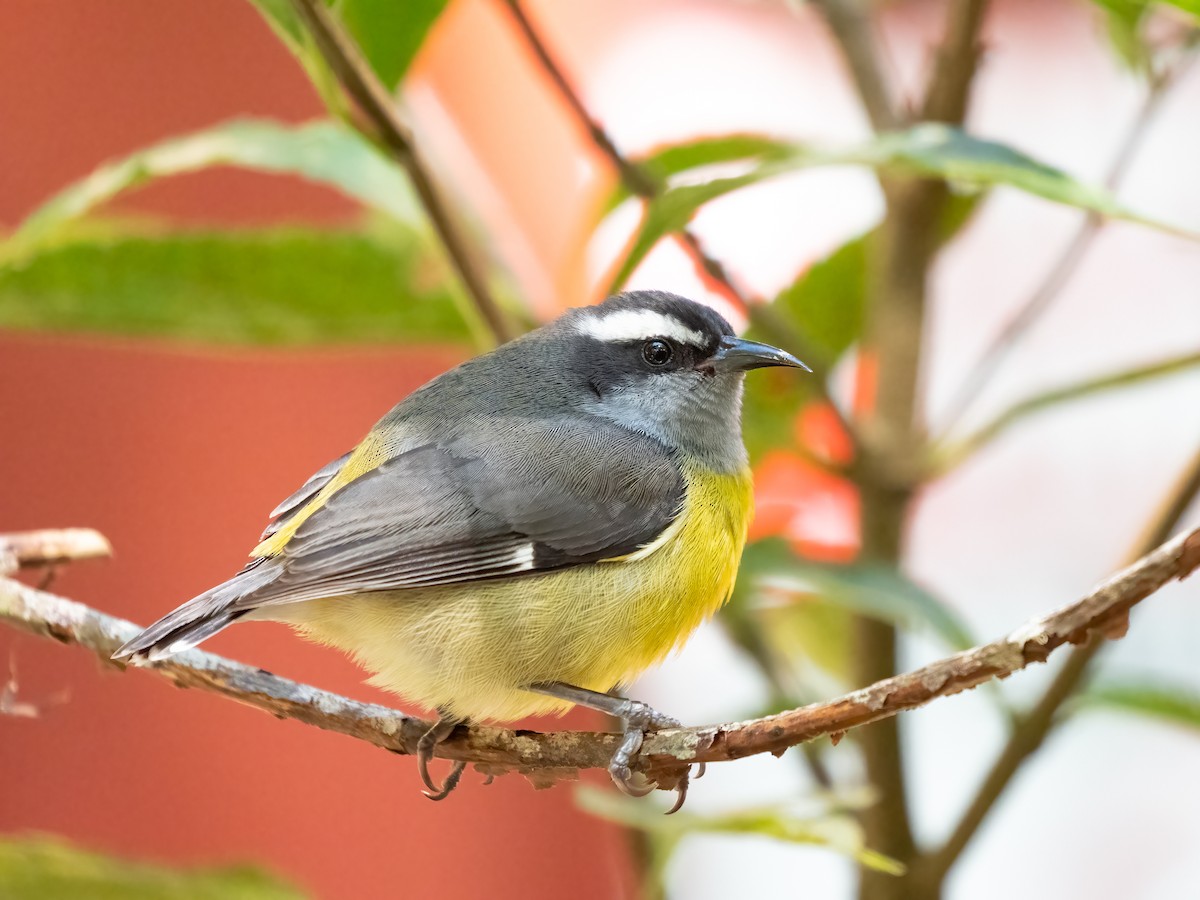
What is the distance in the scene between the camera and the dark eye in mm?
1472

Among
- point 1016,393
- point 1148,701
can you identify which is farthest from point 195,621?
point 1016,393

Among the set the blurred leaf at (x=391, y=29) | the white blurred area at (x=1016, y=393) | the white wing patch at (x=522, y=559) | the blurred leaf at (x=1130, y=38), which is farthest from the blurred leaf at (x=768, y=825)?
the white blurred area at (x=1016, y=393)

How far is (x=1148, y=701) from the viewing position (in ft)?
4.88

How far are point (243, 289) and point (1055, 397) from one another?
94 centimetres

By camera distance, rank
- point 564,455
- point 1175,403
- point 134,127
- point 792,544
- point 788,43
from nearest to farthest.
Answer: point 564,455 → point 792,544 → point 134,127 → point 1175,403 → point 788,43

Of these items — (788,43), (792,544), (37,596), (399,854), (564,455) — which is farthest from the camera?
(788,43)

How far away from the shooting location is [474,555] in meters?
1.17

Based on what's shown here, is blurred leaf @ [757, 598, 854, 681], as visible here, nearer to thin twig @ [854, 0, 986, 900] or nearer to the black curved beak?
thin twig @ [854, 0, 986, 900]

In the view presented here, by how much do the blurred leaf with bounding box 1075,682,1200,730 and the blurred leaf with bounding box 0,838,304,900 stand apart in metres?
0.95

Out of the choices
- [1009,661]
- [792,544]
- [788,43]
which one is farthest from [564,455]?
[788,43]

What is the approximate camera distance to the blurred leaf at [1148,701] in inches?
56.7

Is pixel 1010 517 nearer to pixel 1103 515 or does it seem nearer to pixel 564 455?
pixel 1103 515

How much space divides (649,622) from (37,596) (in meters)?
0.56

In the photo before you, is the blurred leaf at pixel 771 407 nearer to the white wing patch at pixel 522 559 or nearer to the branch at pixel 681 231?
the branch at pixel 681 231
